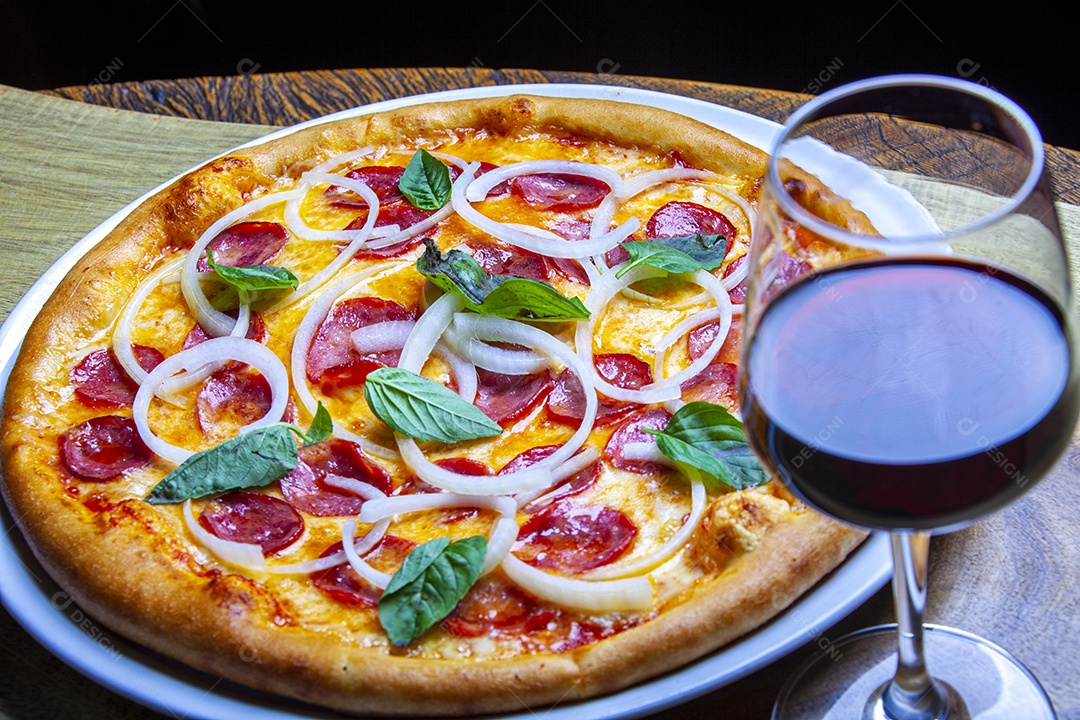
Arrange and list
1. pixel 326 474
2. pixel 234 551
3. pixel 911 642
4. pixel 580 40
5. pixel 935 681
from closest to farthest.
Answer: pixel 911 642 → pixel 935 681 → pixel 234 551 → pixel 326 474 → pixel 580 40

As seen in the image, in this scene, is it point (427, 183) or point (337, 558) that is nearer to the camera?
point (337, 558)

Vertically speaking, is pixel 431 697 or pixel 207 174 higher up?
pixel 207 174

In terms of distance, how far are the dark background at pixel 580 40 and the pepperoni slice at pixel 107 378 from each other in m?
3.75

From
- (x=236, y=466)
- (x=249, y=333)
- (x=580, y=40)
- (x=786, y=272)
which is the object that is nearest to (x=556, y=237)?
(x=249, y=333)

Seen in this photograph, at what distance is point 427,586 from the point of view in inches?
88.4

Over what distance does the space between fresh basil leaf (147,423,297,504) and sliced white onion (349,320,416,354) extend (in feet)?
1.26

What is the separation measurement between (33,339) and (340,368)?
87 cm

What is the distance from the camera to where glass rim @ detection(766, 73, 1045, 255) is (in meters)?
1.49

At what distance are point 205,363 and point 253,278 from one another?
0.93 feet

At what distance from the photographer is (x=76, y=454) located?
9.05 feet

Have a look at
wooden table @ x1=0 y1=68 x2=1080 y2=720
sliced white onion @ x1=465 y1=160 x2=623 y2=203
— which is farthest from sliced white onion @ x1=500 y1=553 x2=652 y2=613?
sliced white onion @ x1=465 y1=160 x2=623 y2=203

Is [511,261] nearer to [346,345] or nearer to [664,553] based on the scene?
[346,345]

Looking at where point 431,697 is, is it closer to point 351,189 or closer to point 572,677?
point 572,677

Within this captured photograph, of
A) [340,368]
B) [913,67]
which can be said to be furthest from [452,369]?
[913,67]
